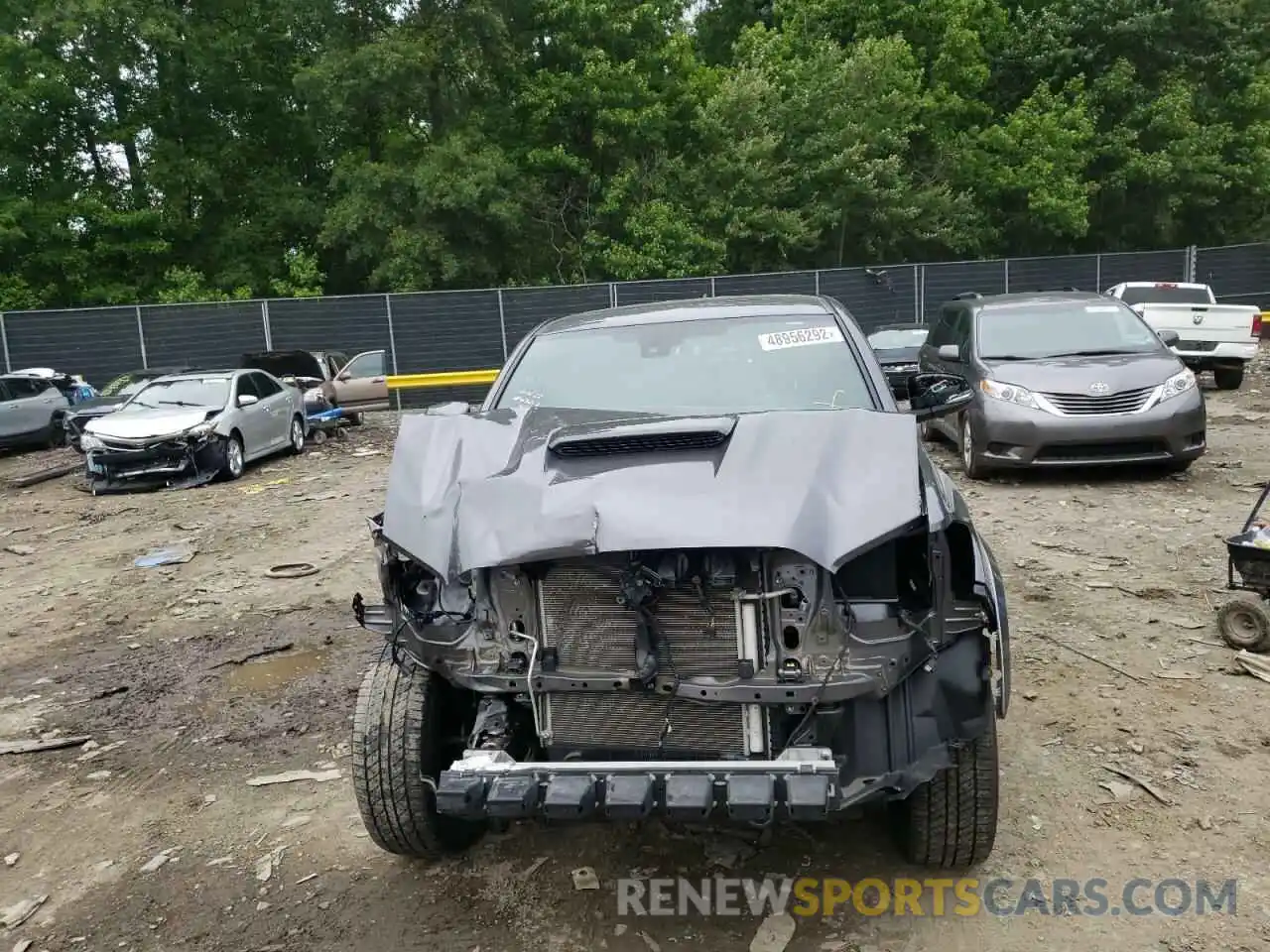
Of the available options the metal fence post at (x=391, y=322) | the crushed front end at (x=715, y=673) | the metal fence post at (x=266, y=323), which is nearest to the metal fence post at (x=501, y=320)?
the metal fence post at (x=391, y=322)

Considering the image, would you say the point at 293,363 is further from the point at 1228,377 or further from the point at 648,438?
the point at 648,438

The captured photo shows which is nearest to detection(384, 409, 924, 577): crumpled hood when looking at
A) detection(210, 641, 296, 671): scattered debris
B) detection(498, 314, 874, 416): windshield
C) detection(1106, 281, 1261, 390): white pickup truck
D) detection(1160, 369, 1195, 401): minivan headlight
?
detection(498, 314, 874, 416): windshield

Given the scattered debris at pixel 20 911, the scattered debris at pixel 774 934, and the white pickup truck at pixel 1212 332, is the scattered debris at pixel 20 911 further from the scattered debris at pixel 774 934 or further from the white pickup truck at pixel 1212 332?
the white pickup truck at pixel 1212 332

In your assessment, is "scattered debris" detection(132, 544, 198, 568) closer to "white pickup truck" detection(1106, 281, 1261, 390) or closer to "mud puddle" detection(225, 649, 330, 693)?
"mud puddle" detection(225, 649, 330, 693)

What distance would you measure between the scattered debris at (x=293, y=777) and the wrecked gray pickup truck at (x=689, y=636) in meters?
1.02

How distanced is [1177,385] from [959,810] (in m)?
6.74

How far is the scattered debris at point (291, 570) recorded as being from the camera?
7430 millimetres

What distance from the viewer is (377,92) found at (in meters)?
26.1

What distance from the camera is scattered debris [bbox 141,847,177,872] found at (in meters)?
3.49

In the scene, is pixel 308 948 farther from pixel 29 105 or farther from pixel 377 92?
pixel 29 105

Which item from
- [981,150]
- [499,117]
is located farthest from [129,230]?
[981,150]

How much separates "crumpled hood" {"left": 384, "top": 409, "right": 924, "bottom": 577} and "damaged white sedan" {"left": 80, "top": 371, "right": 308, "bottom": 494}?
978 cm

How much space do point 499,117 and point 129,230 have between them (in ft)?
34.8

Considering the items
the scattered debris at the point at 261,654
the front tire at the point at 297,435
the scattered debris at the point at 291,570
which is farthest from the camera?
the front tire at the point at 297,435
